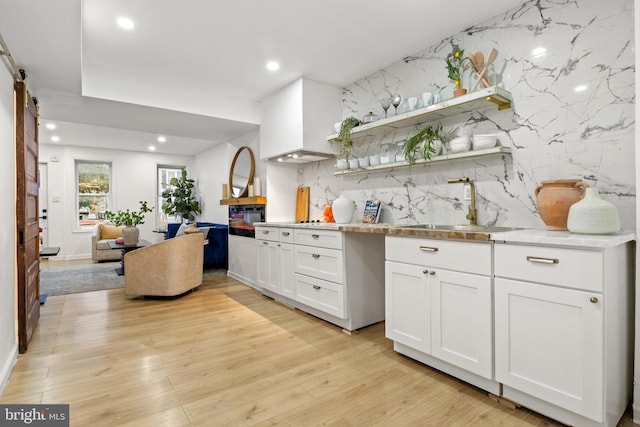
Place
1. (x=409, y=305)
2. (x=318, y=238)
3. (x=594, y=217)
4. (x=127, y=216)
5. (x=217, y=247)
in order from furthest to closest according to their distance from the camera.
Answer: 1. (x=127, y=216)
2. (x=217, y=247)
3. (x=318, y=238)
4. (x=409, y=305)
5. (x=594, y=217)

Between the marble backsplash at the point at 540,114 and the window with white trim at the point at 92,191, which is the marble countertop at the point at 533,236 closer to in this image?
the marble backsplash at the point at 540,114

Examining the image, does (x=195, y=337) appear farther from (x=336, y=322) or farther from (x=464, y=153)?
(x=464, y=153)

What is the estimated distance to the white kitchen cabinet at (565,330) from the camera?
1.47 meters

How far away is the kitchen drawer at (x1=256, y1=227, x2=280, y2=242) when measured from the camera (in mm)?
3740

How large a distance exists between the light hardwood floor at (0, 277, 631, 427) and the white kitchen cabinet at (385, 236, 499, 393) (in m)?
0.14

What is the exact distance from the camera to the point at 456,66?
8.84ft

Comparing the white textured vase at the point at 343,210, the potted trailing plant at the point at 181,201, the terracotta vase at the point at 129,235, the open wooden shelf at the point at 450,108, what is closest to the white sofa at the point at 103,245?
the potted trailing plant at the point at 181,201

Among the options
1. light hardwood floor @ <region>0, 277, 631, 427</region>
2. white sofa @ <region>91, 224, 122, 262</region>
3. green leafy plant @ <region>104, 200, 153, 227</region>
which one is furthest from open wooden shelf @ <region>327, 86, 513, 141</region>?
white sofa @ <region>91, 224, 122, 262</region>

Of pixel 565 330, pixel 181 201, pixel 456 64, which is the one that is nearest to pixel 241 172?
pixel 181 201

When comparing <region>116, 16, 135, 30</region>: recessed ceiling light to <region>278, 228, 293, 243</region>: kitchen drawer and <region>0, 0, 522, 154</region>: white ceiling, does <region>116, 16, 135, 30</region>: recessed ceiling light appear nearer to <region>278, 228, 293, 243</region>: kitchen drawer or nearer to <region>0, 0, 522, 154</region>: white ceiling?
<region>0, 0, 522, 154</region>: white ceiling

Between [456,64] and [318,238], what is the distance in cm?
182

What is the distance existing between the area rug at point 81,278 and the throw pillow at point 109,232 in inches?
27.2

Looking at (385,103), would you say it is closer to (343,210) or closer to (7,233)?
(343,210)

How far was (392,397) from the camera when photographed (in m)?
1.86
